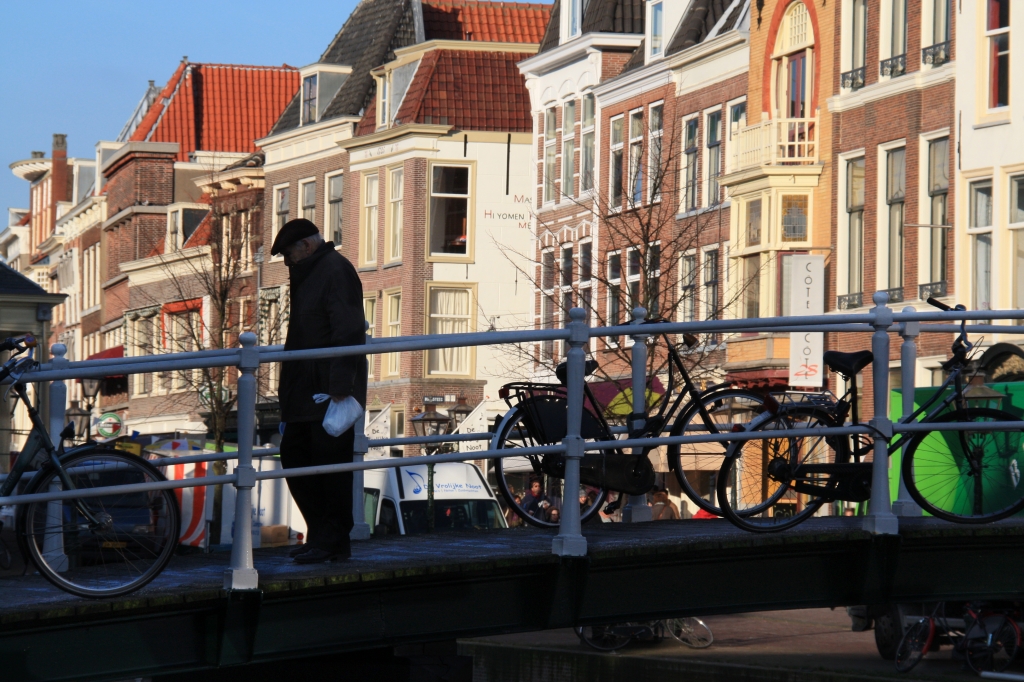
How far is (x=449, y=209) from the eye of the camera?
4762cm

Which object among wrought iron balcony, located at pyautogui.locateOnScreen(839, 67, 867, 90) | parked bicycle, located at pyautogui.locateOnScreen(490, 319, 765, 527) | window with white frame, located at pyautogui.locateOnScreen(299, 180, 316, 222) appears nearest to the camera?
parked bicycle, located at pyautogui.locateOnScreen(490, 319, 765, 527)

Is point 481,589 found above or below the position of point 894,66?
below

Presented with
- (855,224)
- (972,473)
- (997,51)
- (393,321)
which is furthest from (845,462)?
(393,321)

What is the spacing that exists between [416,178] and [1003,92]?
69.3 feet

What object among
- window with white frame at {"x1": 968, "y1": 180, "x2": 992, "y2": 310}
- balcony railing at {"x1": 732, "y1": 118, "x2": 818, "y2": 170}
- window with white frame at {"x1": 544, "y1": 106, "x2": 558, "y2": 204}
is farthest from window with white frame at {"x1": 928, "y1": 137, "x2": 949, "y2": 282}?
window with white frame at {"x1": 544, "y1": 106, "x2": 558, "y2": 204}

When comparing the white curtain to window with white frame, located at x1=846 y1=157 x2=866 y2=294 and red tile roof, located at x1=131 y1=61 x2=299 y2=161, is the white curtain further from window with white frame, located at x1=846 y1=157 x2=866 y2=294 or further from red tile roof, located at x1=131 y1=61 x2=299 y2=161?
red tile roof, located at x1=131 y1=61 x2=299 y2=161

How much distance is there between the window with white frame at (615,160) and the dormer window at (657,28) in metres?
1.70

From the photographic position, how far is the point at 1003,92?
28438 millimetres

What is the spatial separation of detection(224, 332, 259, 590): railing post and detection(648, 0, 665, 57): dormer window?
3211 centimetres

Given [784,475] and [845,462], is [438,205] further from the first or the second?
[845,462]

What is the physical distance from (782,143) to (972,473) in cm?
2397

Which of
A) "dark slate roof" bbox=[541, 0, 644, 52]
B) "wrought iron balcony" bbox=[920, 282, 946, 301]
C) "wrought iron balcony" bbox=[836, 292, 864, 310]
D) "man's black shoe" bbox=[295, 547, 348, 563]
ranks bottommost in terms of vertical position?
"man's black shoe" bbox=[295, 547, 348, 563]

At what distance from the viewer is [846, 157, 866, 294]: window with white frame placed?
31609 mm

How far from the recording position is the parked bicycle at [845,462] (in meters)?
9.21
